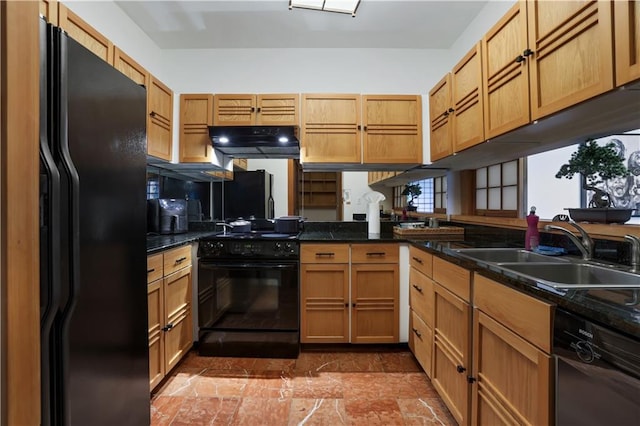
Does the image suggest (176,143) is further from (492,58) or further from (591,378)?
(591,378)

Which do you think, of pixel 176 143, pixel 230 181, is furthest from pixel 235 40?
pixel 230 181

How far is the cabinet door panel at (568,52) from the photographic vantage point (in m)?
0.92

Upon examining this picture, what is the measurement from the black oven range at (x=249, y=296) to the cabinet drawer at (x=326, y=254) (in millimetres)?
72

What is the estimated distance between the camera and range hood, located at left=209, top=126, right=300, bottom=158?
2402 millimetres

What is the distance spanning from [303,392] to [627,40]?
2081mm

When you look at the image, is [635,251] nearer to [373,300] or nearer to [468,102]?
[468,102]

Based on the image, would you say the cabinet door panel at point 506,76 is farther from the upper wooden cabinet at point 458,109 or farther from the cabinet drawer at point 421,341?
the cabinet drawer at point 421,341

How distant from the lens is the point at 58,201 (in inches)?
29.3

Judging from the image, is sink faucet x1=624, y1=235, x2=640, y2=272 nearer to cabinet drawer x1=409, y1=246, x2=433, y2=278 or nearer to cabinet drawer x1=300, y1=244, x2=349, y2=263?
cabinet drawer x1=409, y1=246, x2=433, y2=278

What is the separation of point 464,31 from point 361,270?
6.80ft

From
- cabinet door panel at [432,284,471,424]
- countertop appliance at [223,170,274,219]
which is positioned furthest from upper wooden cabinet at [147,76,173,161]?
cabinet door panel at [432,284,471,424]

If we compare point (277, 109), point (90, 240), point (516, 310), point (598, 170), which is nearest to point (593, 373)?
point (516, 310)

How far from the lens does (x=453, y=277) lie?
147 centimetres

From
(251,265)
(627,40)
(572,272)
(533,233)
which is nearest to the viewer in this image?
(627,40)
